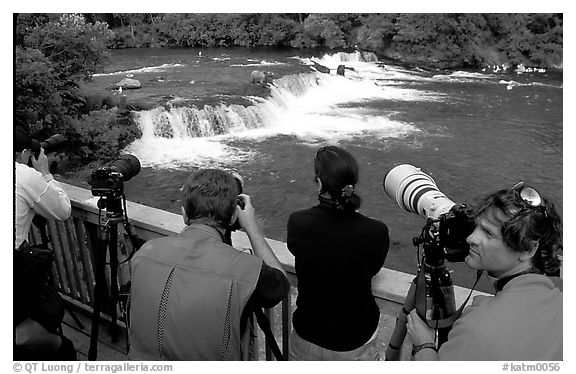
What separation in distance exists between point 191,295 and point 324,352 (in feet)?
Result: 2.04

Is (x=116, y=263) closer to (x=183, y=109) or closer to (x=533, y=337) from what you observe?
(x=533, y=337)

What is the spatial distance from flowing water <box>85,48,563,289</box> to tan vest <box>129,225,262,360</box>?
16.9 ft

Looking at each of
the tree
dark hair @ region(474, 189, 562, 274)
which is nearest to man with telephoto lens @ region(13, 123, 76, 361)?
dark hair @ region(474, 189, 562, 274)

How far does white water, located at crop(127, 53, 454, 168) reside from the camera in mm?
10289

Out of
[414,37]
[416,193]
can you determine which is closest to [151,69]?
[414,37]

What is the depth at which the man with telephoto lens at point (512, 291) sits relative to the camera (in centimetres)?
116

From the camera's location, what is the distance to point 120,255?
7.90ft

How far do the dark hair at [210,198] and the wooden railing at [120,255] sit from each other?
41 centimetres

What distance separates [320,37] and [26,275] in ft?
85.8

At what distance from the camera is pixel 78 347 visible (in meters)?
2.49

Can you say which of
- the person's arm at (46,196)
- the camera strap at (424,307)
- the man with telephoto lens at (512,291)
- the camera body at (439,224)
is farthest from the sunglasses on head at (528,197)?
the person's arm at (46,196)

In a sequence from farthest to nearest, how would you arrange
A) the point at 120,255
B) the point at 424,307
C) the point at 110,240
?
the point at 120,255 < the point at 110,240 < the point at 424,307

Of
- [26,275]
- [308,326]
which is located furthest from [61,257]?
[308,326]

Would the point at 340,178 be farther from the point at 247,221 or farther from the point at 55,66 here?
the point at 55,66
